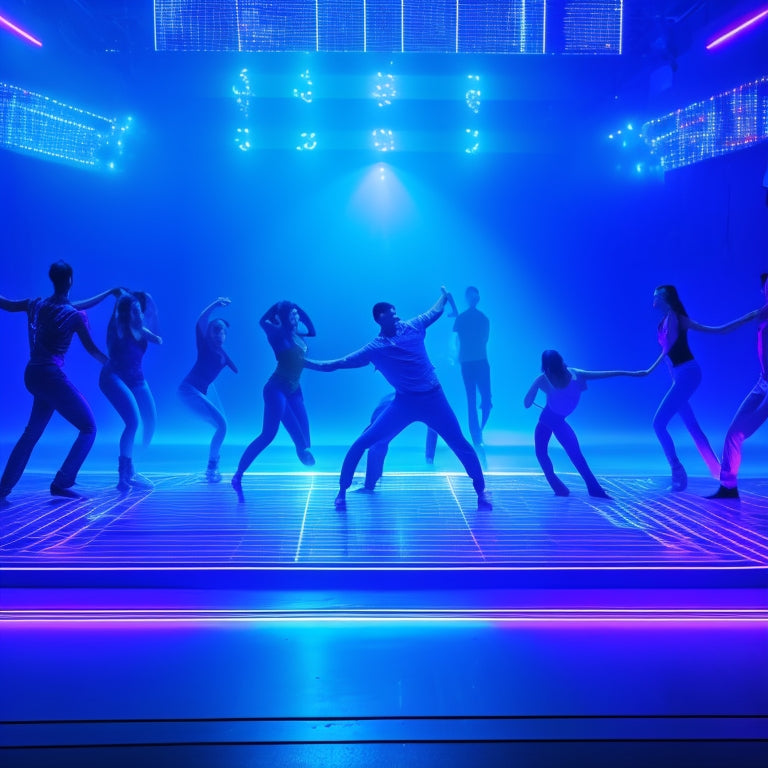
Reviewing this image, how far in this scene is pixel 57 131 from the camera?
36.2 ft

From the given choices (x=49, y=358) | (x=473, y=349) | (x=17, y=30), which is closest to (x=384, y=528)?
(x=49, y=358)

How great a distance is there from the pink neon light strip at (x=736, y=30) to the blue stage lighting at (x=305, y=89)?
570 centimetres

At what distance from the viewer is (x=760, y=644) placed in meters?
3.50

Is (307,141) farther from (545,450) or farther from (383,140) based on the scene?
(545,450)

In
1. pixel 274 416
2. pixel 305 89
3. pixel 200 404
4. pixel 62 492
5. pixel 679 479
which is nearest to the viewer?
pixel 62 492

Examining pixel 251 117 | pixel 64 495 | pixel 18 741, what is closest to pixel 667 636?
pixel 18 741

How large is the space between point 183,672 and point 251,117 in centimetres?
1069

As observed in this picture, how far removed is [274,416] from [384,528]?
188cm

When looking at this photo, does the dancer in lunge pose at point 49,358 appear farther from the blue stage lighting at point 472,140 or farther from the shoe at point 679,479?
the blue stage lighting at point 472,140

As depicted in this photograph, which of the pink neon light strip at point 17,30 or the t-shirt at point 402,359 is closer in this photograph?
the t-shirt at point 402,359

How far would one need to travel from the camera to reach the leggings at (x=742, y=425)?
21.9 ft

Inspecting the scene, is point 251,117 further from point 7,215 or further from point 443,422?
point 443,422

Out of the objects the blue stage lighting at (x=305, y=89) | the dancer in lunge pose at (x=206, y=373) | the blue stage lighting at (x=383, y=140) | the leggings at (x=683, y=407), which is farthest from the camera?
the blue stage lighting at (x=383, y=140)

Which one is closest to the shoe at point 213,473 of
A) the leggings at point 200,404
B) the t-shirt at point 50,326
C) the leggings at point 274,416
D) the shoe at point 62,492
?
the leggings at point 200,404
